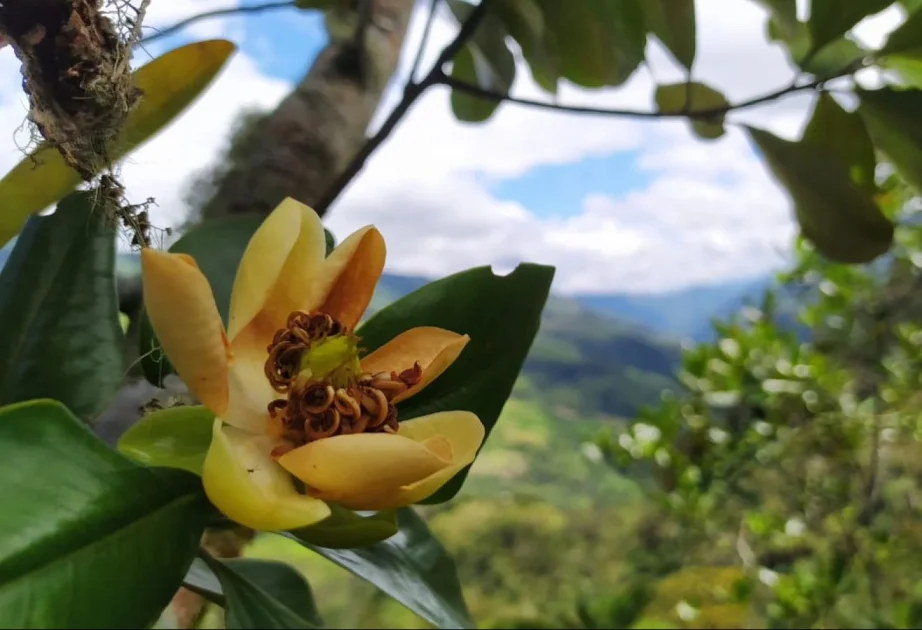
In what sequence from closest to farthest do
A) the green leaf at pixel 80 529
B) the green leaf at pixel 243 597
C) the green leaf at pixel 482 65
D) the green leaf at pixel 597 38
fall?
the green leaf at pixel 80 529, the green leaf at pixel 243 597, the green leaf at pixel 597 38, the green leaf at pixel 482 65

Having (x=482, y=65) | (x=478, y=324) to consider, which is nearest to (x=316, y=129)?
(x=482, y=65)

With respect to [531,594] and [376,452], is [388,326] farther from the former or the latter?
[531,594]

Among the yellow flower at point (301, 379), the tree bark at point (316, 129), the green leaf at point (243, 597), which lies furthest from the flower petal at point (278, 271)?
the tree bark at point (316, 129)

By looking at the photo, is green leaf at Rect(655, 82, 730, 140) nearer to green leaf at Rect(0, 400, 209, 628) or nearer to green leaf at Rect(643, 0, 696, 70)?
green leaf at Rect(643, 0, 696, 70)

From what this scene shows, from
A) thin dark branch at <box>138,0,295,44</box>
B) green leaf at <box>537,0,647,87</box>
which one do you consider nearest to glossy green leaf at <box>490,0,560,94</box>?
green leaf at <box>537,0,647,87</box>

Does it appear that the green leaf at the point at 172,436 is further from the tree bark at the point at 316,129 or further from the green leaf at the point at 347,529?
the tree bark at the point at 316,129

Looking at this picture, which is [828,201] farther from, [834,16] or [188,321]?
[188,321]
